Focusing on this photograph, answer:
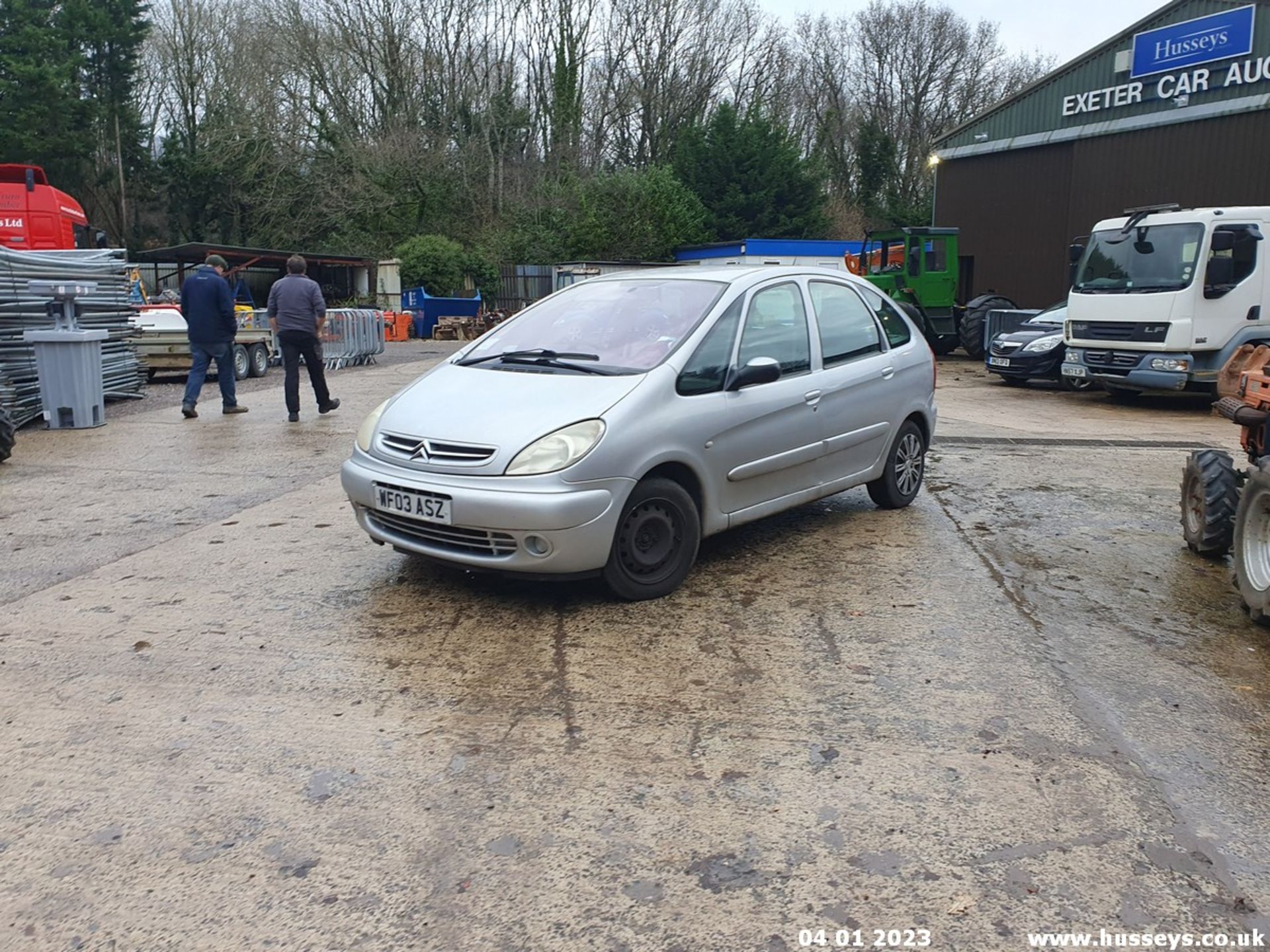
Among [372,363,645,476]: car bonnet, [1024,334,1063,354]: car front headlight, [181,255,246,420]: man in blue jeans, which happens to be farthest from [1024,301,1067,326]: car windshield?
[372,363,645,476]: car bonnet

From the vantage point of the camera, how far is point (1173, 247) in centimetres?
1302

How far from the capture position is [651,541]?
507 cm

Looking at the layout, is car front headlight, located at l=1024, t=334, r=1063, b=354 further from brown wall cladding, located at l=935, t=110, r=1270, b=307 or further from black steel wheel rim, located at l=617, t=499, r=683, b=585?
black steel wheel rim, located at l=617, t=499, r=683, b=585

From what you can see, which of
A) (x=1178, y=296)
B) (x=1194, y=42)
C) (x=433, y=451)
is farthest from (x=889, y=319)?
(x=1194, y=42)

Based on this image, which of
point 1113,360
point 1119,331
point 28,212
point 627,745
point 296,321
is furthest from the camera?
point 28,212

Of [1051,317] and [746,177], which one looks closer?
[1051,317]

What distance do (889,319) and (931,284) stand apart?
14976 mm

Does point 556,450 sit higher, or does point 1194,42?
point 1194,42

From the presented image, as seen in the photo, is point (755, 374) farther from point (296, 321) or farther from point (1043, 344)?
point (1043, 344)

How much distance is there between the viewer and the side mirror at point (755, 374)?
5.37m

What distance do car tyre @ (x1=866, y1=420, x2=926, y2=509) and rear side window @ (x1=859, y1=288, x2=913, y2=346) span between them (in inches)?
22.3

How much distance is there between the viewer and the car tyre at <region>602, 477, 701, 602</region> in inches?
193

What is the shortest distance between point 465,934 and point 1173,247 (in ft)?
43.4

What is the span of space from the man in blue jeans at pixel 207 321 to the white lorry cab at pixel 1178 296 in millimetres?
10915
